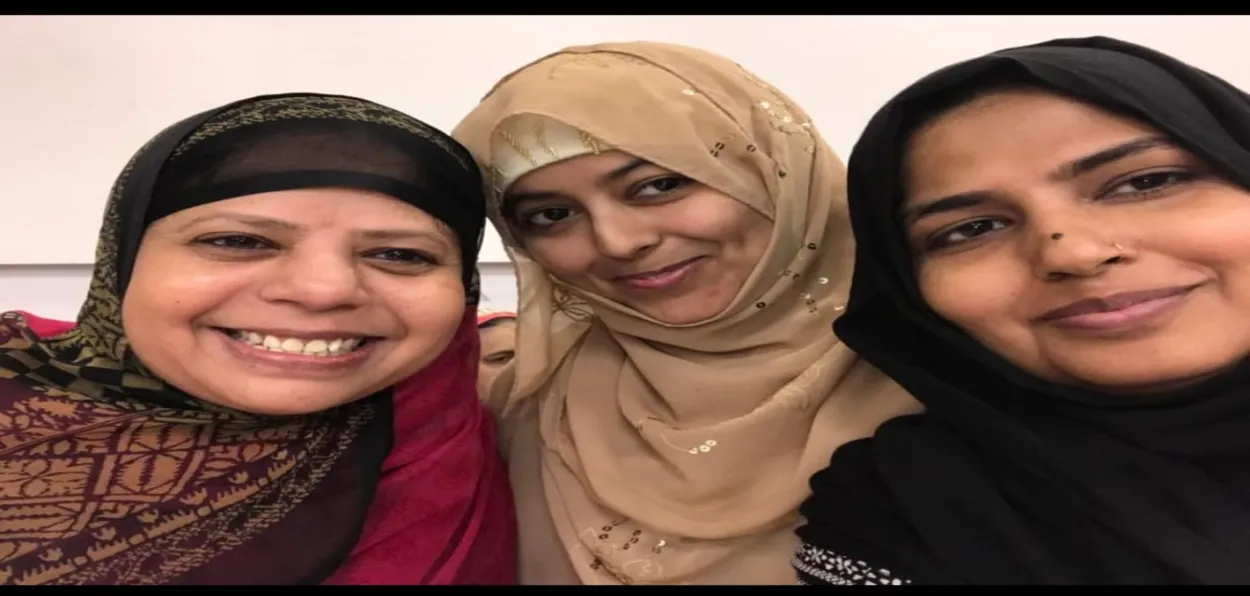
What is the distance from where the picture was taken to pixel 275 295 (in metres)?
0.86

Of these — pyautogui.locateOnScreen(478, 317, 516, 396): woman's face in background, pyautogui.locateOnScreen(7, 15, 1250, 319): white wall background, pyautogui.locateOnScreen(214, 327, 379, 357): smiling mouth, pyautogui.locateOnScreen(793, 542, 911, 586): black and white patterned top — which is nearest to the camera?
pyautogui.locateOnScreen(793, 542, 911, 586): black and white patterned top

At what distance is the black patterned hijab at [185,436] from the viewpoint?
2.92ft

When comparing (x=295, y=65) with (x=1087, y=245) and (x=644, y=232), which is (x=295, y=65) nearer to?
(x=644, y=232)

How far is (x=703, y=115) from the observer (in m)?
1.05

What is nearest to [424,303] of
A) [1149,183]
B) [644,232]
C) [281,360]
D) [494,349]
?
[281,360]

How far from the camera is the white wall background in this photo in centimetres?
187

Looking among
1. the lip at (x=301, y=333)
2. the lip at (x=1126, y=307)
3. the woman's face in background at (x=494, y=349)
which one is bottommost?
the woman's face in background at (x=494, y=349)

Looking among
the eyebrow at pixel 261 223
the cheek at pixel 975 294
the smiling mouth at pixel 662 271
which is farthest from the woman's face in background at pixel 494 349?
the cheek at pixel 975 294

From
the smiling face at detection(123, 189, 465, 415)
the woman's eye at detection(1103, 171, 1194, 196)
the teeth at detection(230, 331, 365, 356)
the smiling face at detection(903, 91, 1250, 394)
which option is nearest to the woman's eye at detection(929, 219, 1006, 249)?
the smiling face at detection(903, 91, 1250, 394)

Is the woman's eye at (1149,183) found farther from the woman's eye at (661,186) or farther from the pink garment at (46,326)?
the pink garment at (46,326)

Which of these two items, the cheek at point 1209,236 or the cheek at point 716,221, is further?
the cheek at point 716,221

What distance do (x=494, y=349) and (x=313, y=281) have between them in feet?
2.04

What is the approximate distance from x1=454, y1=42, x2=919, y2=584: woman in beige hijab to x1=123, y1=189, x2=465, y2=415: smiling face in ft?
0.77

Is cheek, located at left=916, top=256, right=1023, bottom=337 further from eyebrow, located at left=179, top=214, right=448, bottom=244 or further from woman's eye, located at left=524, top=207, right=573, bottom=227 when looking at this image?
eyebrow, located at left=179, top=214, right=448, bottom=244
